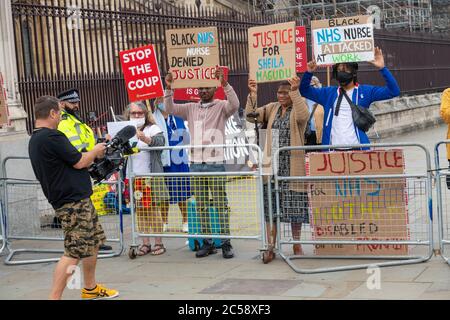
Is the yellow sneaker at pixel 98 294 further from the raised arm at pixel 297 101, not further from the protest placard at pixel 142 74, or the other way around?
the protest placard at pixel 142 74

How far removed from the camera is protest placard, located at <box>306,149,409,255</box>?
8.20m

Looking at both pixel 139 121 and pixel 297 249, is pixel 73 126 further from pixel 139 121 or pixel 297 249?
pixel 297 249

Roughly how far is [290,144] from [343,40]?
4.51 ft

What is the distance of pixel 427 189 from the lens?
806cm

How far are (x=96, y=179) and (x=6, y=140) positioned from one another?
4.00 meters

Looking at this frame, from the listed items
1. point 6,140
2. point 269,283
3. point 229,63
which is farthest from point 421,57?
point 269,283

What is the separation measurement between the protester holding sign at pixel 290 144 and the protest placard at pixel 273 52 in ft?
0.91

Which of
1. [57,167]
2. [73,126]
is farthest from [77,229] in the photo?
[73,126]

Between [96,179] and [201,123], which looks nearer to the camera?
[96,179]

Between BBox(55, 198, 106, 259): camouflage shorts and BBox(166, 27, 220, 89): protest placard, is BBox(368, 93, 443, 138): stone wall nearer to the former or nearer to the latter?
BBox(166, 27, 220, 89): protest placard

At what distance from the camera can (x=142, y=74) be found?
9.95 metres

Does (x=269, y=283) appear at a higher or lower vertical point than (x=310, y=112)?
lower

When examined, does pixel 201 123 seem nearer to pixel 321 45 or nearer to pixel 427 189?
pixel 321 45
